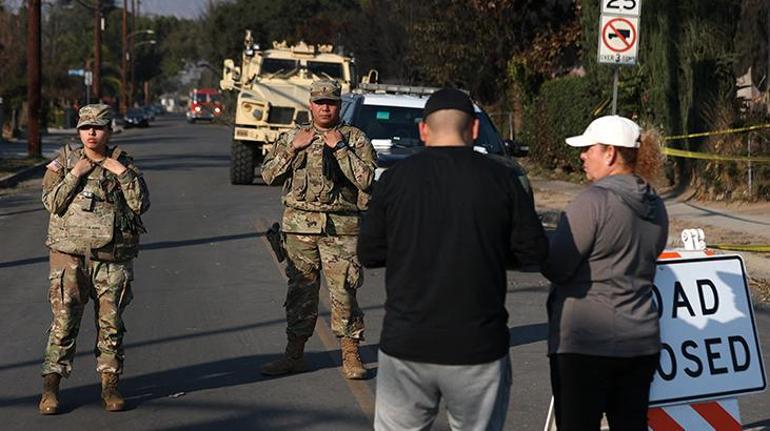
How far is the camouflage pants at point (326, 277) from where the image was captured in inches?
326

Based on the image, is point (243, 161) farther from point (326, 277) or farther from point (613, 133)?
point (613, 133)

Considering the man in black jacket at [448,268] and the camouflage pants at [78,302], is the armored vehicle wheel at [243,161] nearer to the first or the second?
the camouflage pants at [78,302]

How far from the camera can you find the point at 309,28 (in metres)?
61.6

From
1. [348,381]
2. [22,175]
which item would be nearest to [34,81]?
[22,175]

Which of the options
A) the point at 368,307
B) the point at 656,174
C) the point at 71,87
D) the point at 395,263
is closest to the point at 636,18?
the point at 368,307

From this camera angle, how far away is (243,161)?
24.5m

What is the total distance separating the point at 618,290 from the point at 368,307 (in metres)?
6.54

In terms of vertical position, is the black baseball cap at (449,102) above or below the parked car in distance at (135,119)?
above

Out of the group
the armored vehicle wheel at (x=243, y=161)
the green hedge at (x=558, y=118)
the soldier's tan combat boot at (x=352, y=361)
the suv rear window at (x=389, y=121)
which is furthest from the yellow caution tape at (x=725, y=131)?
the soldier's tan combat boot at (x=352, y=361)

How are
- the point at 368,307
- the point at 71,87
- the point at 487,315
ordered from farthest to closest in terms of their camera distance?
1. the point at 71,87
2. the point at 368,307
3. the point at 487,315

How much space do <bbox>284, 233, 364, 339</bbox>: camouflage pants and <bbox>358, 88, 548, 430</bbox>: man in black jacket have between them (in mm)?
3563

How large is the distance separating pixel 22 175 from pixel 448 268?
24269mm

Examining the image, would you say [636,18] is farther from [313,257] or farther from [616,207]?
[616,207]

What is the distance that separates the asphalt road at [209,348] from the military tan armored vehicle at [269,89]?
7008mm
